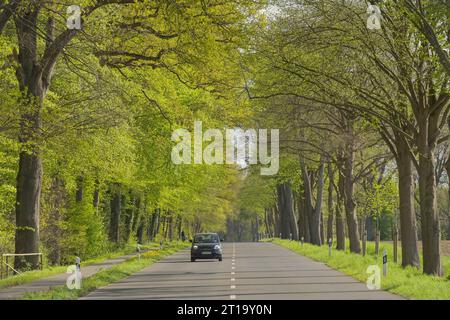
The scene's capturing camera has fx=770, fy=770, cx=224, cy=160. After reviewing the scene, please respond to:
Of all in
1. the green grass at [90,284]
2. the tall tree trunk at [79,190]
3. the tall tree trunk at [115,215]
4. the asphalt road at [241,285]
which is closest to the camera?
the green grass at [90,284]

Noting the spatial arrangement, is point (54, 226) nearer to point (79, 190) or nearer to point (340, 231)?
point (79, 190)

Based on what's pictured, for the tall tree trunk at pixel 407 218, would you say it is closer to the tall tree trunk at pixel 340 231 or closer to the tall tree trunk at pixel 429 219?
the tall tree trunk at pixel 429 219

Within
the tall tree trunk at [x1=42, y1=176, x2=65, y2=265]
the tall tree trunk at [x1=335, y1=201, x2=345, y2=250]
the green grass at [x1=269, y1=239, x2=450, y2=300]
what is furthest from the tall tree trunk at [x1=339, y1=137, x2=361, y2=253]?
the tall tree trunk at [x1=42, y1=176, x2=65, y2=265]

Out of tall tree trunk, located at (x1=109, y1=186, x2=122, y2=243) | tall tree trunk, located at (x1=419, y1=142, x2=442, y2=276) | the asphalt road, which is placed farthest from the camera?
tall tree trunk, located at (x1=109, y1=186, x2=122, y2=243)

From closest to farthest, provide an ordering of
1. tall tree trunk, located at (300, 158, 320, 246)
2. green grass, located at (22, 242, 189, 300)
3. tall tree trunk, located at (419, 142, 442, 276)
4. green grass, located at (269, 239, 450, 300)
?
green grass, located at (22, 242, 189, 300)
green grass, located at (269, 239, 450, 300)
tall tree trunk, located at (419, 142, 442, 276)
tall tree trunk, located at (300, 158, 320, 246)

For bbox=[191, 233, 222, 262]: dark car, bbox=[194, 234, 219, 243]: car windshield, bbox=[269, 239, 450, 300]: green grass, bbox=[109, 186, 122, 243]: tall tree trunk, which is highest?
bbox=[109, 186, 122, 243]: tall tree trunk

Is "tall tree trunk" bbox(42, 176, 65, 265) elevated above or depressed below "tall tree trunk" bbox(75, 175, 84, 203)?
below

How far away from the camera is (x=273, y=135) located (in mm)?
38312

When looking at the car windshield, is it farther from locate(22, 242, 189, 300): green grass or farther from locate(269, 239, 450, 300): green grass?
locate(269, 239, 450, 300): green grass

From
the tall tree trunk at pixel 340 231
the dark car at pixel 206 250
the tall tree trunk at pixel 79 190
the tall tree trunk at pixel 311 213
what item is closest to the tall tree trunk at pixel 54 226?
the tall tree trunk at pixel 79 190

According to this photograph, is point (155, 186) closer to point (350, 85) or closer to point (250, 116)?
point (250, 116)

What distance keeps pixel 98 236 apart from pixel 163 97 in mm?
13553

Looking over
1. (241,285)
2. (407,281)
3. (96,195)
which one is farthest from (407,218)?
(96,195)

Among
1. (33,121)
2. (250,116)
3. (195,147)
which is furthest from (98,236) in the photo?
(33,121)
